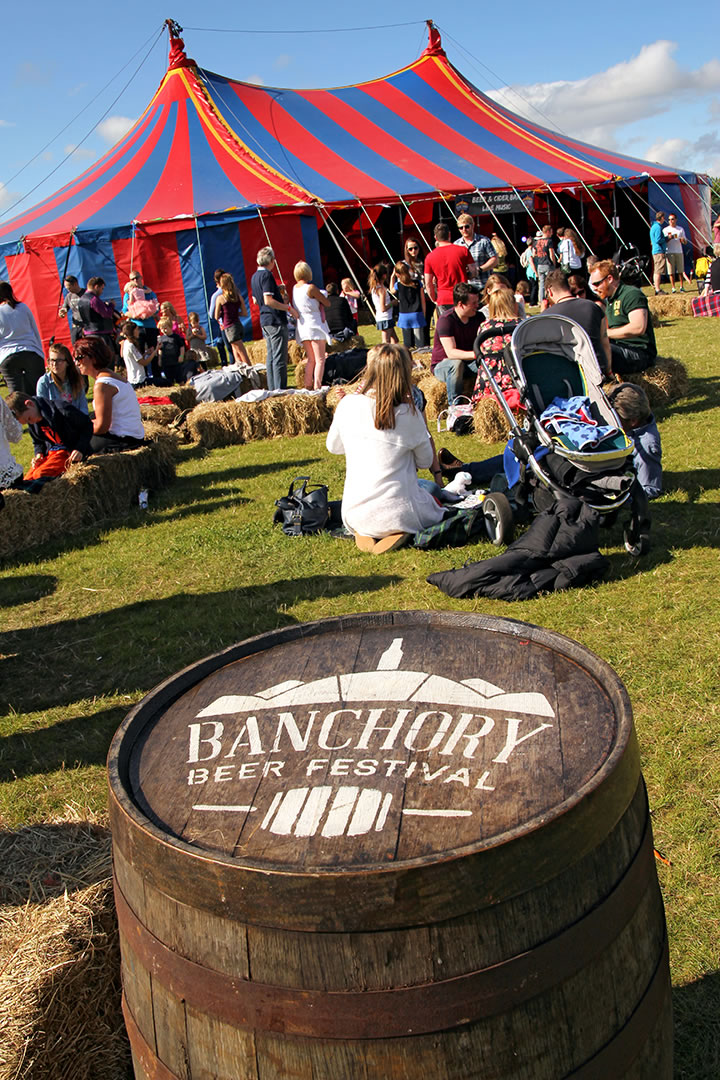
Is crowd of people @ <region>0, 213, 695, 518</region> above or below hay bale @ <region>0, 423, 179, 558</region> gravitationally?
above

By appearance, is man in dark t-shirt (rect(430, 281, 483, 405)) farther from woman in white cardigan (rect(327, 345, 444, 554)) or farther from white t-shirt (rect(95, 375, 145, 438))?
woman in white cardigan (rect(327, 345, 444, 554))

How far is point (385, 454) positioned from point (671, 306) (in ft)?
43.5

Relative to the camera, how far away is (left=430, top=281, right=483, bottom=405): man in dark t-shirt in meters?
8.78

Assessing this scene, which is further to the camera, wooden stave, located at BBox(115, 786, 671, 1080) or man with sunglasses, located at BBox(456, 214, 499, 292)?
man with sunglasses, located at BBox(456, 214, 499, 292)

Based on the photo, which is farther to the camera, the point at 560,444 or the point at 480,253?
the point at 480,253

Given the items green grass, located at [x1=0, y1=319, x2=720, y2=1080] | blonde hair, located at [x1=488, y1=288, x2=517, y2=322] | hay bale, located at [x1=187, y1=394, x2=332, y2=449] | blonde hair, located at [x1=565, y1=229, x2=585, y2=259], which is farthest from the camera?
blonde hair, located at [x1=565, y1=229, x2=585, y2=259]

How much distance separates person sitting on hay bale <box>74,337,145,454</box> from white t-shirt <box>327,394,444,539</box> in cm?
292

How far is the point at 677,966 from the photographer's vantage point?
239 centimetres

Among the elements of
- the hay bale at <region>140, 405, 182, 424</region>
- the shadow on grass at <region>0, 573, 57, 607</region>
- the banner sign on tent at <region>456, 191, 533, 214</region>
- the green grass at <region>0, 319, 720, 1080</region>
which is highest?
the banner sign on tent at <region>456, 191, 533, 214</region>

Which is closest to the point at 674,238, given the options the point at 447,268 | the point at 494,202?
the point at 494,202

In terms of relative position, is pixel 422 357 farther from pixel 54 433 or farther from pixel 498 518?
pixel 498 518

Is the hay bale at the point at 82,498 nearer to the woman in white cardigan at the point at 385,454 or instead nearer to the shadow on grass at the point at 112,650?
the shadow on grass at the point at 112,650

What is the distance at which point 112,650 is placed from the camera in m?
4.95

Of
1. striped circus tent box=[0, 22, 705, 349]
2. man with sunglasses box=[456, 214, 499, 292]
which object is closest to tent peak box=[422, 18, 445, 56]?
striped circus tent box=[0, 22, 705, 349]
